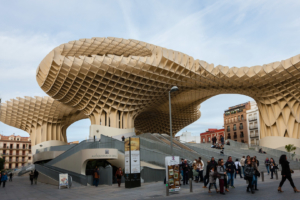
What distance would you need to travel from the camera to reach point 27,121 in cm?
5338

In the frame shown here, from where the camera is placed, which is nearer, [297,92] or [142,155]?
[142,155]

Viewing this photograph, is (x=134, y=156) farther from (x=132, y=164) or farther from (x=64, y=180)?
(x=64, y=180)

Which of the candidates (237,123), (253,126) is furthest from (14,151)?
(253,126)

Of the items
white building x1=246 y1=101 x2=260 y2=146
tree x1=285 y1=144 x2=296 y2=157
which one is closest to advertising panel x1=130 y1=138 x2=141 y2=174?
tree x1=285 y1=144 x2=296 y2=157

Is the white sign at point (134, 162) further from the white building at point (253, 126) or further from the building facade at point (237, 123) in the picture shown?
the building facade at point (237, 123)

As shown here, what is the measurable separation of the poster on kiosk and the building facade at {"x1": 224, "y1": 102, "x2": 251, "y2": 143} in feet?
218

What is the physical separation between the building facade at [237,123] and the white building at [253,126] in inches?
61.9

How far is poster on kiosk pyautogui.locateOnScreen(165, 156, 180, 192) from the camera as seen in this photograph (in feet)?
42.3

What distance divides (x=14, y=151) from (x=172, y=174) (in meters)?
85.7

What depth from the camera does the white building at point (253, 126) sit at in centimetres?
7120

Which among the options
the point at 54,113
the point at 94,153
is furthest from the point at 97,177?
the point at 54,113

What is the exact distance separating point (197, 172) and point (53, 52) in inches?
874

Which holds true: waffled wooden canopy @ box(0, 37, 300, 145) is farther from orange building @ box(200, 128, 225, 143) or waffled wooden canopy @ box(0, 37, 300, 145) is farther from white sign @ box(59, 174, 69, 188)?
orange building @ box(200, 128, 225, 143)

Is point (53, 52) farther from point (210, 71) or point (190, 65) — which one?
point (210, 71)
